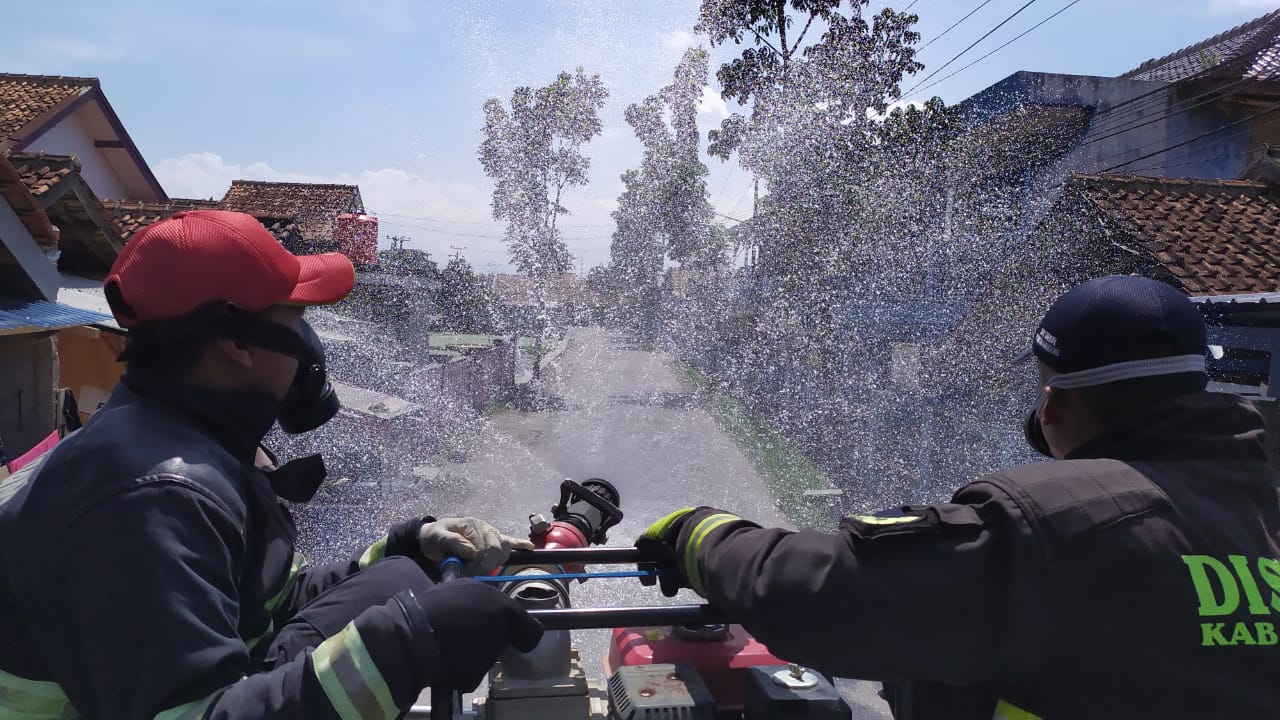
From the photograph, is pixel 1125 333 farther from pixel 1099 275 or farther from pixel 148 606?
pixel 1099 275

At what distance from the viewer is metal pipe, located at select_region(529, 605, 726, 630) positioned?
1369 mm

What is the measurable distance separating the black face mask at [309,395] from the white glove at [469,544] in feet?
1.14

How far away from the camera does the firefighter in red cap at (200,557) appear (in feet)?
3.44

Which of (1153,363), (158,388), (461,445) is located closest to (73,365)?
(461,445)

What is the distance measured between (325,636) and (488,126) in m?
17.3

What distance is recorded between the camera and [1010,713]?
1.20 meters

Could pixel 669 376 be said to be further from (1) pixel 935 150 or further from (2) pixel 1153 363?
(2) pixel 1153 363

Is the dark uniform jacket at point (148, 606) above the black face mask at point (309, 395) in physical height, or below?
below

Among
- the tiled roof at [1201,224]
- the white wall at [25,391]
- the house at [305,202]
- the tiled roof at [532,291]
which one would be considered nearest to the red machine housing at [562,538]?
the white wall at [25,391]

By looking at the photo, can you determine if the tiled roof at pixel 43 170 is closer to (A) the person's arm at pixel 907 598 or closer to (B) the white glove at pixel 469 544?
(B) the white glove at pixel 469 544

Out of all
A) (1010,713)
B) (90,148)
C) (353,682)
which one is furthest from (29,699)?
(90,148)

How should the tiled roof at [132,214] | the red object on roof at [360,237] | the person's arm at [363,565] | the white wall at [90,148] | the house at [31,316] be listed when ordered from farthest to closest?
the red object on roof at [360,237] < the white wall at [90,148] < the tiled roof at [132,214] < the house at [31,316] < the person's arm at [363,565]

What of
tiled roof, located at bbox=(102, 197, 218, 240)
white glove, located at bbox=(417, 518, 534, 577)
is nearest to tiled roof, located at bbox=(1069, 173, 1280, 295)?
white glove, located at bbox=(417, 518, 534, 577)

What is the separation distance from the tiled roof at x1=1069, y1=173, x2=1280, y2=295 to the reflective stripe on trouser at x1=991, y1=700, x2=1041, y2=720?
7.06m
